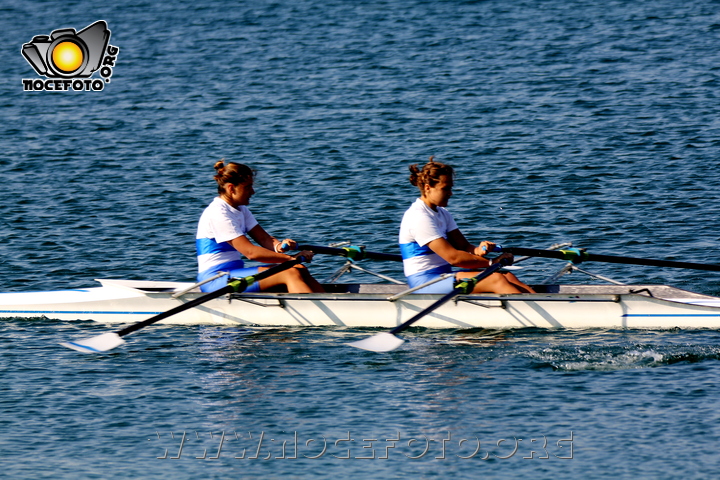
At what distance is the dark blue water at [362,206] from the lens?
896 centimetres

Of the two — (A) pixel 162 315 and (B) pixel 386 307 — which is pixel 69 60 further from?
(B) pixel 386 307

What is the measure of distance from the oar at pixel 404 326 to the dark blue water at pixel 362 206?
277 millimetres

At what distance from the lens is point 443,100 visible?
24438 mm

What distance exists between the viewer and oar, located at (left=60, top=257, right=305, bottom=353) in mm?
10820

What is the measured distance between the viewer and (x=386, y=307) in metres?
11.6

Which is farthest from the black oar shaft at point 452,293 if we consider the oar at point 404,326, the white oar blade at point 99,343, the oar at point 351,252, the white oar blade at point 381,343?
the white oar blade at point 99,343

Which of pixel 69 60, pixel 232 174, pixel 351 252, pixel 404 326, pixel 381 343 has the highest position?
pixel 69 60

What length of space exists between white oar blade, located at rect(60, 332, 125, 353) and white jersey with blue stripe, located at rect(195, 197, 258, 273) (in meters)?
1.43

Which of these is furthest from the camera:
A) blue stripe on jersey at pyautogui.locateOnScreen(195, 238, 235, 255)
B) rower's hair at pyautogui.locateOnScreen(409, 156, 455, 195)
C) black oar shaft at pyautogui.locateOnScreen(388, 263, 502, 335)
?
blue stripe on jersey at pyautogui.locateOnScreen(195, 238, 235, 255)

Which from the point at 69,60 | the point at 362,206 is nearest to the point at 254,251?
the point at 362,206

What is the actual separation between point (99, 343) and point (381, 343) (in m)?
2.85

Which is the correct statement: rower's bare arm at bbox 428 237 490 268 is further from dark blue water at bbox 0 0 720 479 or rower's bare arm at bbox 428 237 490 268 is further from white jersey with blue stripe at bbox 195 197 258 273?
white jersey with blue stripe at bbox 195 197 258 273

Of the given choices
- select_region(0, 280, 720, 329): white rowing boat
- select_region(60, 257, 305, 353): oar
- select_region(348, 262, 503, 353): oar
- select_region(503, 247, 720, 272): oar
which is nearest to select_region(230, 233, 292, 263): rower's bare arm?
select_region(60, 257, 305, 353): oar

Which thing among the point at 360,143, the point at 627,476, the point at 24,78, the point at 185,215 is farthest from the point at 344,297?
the point at 24,78
